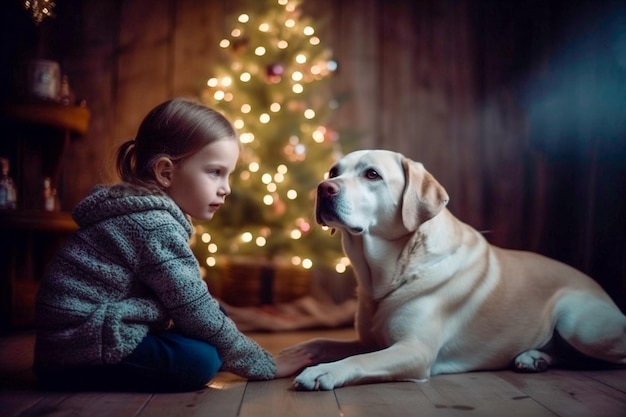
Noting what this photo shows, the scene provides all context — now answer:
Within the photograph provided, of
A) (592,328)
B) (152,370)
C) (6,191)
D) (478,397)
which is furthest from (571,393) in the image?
(6,191)

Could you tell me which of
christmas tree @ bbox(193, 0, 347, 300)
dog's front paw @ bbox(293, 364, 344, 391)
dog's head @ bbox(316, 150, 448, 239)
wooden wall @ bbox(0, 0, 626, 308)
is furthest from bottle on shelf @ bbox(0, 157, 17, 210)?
dog's front paw @ bbox(293, 364, 344, 391)

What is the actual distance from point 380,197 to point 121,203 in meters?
0.88

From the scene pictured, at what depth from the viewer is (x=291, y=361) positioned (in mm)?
2230

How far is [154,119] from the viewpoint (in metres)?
2.07

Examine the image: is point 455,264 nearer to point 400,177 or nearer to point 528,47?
point 400,177

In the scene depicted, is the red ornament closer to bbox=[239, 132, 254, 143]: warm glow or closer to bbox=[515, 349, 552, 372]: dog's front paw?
bbox=[239, 132, 254, 143]: warm glow

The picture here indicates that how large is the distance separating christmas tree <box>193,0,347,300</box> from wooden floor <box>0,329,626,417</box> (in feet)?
6.08

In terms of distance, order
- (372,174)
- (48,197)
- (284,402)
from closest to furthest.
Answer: (284,402)
(372,174)
(48,197)

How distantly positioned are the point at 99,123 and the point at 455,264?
3064 mm

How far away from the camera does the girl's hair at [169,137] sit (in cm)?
204

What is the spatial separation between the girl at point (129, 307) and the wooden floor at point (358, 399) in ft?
0.24

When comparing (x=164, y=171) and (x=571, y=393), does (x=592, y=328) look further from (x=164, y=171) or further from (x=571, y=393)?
(x=164, y=171)

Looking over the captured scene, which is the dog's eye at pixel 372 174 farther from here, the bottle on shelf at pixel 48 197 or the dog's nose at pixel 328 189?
the bottle on shelf at pixel 48 197

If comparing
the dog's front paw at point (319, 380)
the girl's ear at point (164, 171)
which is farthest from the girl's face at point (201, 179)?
the dog's front paw at point (319, 380)
